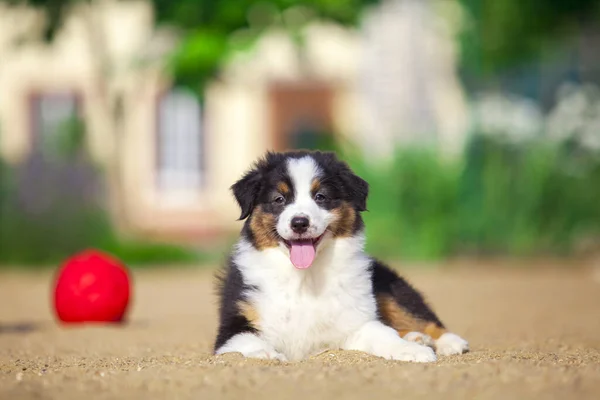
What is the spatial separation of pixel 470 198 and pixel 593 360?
1161 cm

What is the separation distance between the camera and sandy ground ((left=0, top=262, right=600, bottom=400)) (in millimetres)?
4785

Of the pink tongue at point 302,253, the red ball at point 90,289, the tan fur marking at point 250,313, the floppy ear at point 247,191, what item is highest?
the floppy ear at point 247,191

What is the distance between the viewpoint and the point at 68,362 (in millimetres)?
6180

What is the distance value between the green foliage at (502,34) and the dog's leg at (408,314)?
12119 millimetres

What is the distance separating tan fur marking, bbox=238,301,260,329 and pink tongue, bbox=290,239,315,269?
1.24 feet

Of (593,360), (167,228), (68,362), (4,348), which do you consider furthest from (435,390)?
(167,228)

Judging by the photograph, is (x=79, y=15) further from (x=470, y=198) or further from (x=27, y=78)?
(x=470, y=198)

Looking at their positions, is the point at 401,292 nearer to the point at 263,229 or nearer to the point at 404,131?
the point at 263,229

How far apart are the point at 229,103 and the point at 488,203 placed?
929cm

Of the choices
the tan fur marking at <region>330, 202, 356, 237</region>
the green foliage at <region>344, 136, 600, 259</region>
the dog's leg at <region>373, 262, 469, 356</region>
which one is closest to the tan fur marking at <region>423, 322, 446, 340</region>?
the dog's leg at <region>373, 262, 469, 356</region>

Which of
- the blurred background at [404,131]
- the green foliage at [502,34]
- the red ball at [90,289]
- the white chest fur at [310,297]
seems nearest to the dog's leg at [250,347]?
the white chest fur at [310,297]

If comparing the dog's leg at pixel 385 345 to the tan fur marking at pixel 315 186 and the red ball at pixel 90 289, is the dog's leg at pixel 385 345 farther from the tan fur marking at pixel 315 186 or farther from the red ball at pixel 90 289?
the red ball at pixel 90 289

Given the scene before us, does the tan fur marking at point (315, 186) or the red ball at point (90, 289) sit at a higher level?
the tan fur marking at point (315, 186)

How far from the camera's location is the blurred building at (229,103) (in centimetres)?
2309
